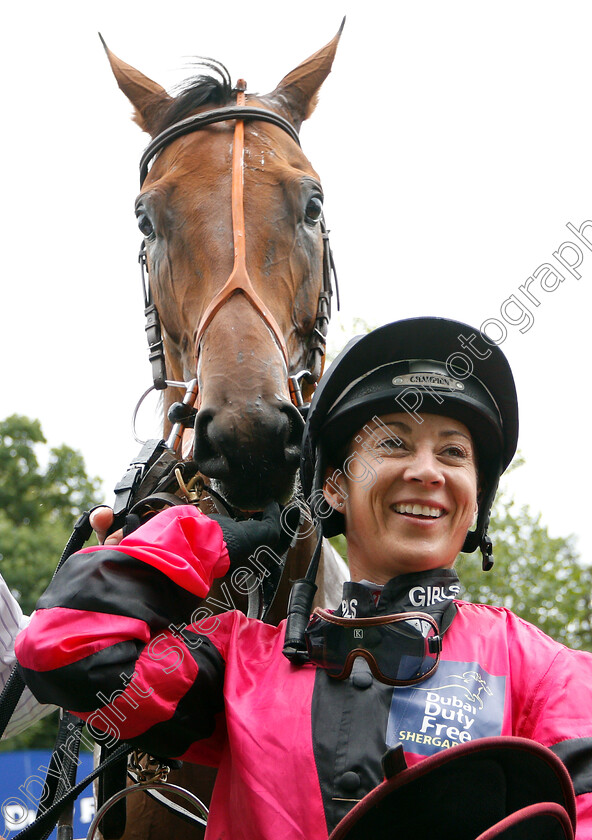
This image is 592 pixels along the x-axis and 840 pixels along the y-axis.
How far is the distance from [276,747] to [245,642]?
354 mm

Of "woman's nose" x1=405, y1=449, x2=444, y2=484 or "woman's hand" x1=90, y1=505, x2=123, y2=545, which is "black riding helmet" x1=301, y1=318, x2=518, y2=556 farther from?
"woman's hand" x1=90, y1=505, x2=123, y2=545

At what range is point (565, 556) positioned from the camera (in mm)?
18625

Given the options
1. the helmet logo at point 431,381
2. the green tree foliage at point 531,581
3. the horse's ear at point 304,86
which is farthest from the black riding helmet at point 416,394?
the green tree foliage at point 531,581

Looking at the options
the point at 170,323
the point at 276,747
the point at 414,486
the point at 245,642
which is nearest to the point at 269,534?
the point at 245,642

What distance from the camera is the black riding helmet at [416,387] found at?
2137mm

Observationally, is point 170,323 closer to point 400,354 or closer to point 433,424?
point 400,354

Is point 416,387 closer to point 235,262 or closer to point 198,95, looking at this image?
point 235,262

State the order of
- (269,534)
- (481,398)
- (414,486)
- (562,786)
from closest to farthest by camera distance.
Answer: (562,786)
(414,486)
(481,398)
(269,534)

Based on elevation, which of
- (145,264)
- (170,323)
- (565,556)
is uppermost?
(145,264)

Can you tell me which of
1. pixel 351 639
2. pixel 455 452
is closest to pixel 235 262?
pixel 455 452

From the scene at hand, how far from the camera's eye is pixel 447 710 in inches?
68.7

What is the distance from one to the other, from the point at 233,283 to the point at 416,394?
1081mm

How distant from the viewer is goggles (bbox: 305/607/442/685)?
1791mm

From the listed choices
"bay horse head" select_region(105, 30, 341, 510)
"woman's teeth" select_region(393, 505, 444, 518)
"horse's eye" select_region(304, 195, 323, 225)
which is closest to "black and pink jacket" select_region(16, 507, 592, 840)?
"woman's teeth" select_region(393, 505, 444, 518)
